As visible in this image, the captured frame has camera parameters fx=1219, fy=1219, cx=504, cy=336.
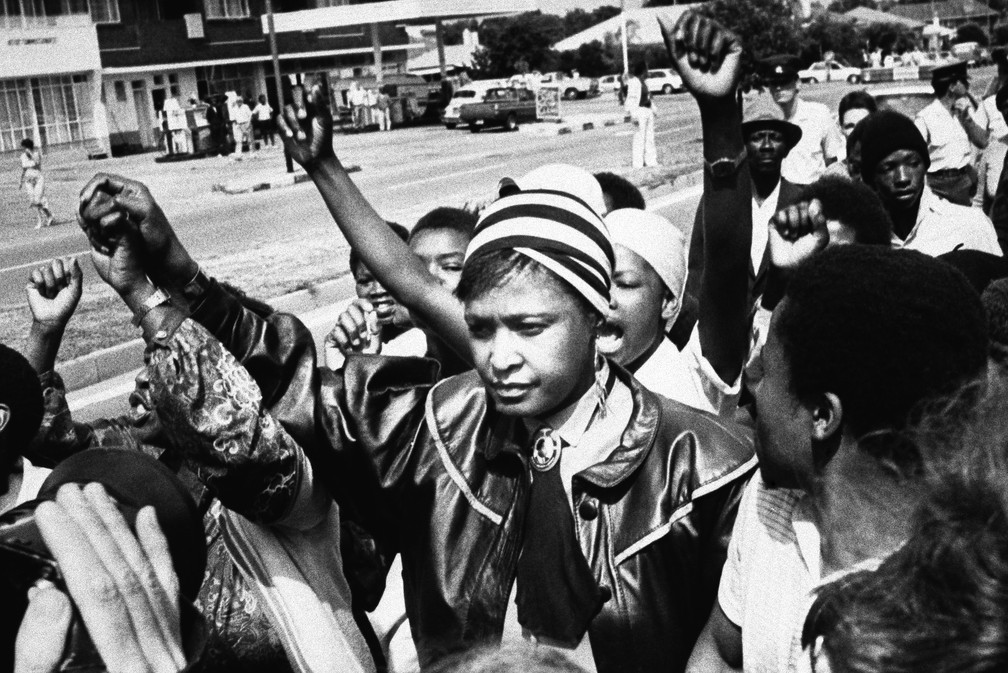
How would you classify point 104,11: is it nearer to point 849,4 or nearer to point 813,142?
point 813,142

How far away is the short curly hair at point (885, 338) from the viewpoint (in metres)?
2.04

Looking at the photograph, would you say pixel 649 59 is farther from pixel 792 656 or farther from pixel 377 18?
pixel 792 656

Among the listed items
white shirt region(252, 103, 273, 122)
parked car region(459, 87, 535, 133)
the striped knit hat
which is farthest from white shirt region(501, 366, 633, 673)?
parked car region(459, 87, 535, 133)

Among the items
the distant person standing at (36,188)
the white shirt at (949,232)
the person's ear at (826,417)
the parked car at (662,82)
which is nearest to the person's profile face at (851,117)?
the white shirt at (949,232)

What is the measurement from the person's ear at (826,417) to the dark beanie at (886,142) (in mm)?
3695

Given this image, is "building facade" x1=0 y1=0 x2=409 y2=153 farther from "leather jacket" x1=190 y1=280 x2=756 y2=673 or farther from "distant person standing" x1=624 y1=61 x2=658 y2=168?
"leather jacket" x1=190 y1=280 x2=756 y2=673

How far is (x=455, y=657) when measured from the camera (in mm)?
1361

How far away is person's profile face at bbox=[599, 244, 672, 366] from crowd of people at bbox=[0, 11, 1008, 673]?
382 mm

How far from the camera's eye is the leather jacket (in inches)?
91.0

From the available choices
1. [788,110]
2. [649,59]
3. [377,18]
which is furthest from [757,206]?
[649,59]

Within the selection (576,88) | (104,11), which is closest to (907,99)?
(104,11)

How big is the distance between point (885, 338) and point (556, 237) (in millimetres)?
700

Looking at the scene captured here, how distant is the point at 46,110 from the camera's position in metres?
41.2

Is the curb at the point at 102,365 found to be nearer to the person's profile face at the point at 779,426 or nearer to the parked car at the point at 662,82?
the person's profile face at the point at 779,426
